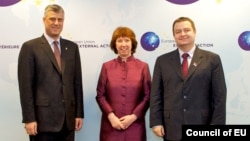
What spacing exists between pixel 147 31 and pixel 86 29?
0.69 metres

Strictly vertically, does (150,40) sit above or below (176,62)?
above

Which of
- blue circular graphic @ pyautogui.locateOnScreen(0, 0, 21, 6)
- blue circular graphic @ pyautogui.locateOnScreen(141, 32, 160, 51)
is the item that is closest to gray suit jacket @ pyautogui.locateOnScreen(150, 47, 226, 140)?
blue circular graphic @ pyautogui.locateOnScreen(141, 32, 160, 51)

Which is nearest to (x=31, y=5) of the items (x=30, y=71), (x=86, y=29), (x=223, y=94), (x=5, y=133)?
(x=86, y=29)

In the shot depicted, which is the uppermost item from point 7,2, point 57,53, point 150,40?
point 7,2

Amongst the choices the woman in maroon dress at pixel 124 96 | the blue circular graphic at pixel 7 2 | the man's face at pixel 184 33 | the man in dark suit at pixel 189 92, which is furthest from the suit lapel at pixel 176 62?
the blue circular graphic at pixel 7 2

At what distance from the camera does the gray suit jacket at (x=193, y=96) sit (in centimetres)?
289

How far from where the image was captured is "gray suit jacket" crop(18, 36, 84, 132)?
3.00 meters

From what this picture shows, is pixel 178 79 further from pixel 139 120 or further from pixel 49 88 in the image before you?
pixel 49 88

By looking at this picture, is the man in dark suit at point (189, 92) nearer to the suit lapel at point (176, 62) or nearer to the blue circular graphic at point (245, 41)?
the suit lapel at point (176, 62)

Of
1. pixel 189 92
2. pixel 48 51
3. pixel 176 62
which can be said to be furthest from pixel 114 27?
pixel 189 92

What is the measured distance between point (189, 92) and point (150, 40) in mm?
1150

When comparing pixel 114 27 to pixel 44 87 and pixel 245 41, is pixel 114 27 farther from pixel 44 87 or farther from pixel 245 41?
pixel 245 41

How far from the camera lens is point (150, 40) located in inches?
153

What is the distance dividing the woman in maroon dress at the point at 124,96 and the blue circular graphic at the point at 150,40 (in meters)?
0.52
